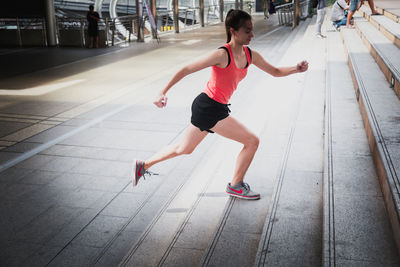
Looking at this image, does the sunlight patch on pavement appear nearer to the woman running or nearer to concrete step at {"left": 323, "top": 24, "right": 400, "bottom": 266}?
the woman running

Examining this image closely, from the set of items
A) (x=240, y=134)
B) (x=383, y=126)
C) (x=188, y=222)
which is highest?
(x=240, y=134)

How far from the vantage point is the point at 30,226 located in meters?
3.33

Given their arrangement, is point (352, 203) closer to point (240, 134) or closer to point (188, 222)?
point (240, 134)

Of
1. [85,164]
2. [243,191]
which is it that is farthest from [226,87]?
[85,164]

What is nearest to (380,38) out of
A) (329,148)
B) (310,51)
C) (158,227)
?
(310,51)

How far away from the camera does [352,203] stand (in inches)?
111

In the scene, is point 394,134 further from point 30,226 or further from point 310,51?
point 310,51

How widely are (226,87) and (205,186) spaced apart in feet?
4.00

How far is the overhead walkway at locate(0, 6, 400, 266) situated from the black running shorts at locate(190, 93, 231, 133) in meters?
0.73

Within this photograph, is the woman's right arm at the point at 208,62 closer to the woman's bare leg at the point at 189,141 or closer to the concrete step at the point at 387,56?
the woman's bare leg at the point at 189,141

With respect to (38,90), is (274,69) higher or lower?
higher

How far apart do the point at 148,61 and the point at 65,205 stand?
898cm

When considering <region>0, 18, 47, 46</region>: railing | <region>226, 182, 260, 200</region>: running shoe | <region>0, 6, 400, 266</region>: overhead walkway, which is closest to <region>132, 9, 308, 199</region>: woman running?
<region>226, 182, 260, 200</region>: running shoe

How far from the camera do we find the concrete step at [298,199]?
2.52 meters
